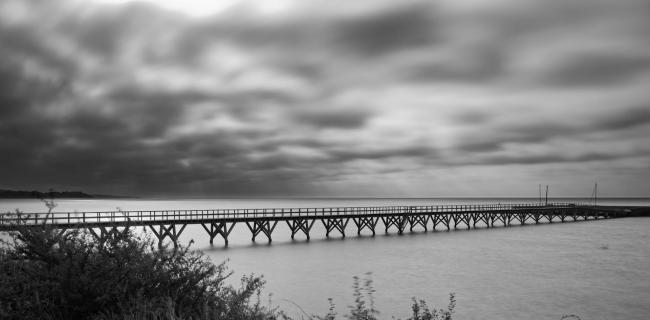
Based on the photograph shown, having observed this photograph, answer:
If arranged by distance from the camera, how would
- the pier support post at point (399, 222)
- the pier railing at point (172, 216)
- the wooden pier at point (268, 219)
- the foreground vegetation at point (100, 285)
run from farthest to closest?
1. the pier support post at point (399, 222)
2. the wooden pier at point (268, 219)
3. the pier railing at point (172, 216)
4. the foreground vegetation at point (100, 285)

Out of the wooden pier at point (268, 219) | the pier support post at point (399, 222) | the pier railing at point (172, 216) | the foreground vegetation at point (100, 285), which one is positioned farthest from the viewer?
the pier support post at point (399, 222)

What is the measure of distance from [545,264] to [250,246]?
28.0m

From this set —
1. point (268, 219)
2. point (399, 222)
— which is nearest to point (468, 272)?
point (268, 219)

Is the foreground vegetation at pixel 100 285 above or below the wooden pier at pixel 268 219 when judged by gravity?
above

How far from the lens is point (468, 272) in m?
38.1

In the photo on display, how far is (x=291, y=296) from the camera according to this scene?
28.8 meters

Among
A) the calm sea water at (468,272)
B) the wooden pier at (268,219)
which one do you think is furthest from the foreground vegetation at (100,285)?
the calm sea water at (468,272)

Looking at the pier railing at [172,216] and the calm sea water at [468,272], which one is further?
the calm sea water at [468,272]

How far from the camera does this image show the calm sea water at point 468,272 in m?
27.2

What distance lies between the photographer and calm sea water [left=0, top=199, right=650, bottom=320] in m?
27.2

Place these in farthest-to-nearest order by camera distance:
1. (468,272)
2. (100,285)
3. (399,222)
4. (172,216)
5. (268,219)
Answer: (399,222)
(172,216)
(268,219)
(468,272)
(100,285)

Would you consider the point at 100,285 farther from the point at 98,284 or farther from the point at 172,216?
the point at 172,216

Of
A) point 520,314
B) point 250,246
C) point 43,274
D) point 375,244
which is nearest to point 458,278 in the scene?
point 520,314

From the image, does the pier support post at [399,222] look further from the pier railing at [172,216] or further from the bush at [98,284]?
the bush at [98,284]
